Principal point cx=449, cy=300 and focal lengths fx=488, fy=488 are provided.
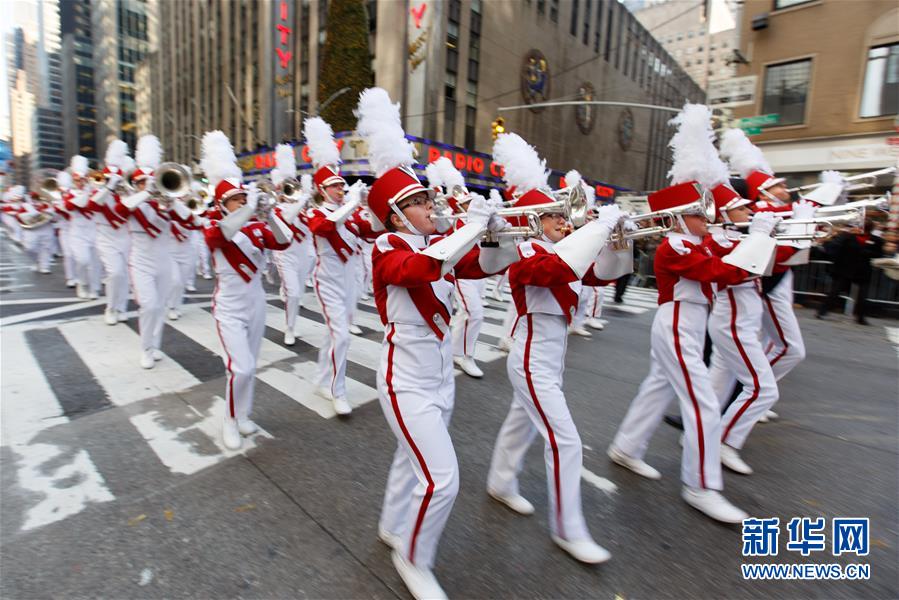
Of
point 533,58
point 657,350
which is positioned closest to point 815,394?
point 657,350

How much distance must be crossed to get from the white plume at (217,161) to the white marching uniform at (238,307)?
0.54m

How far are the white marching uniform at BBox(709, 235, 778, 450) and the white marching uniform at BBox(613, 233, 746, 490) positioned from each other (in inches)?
17.0

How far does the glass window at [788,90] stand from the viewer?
18891 millimetres

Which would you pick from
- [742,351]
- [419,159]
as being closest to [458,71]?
[419,159]

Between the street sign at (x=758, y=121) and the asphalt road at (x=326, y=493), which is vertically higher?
the street sign at (x=758, y=121)

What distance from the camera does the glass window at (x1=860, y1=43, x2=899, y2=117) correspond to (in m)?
17.1

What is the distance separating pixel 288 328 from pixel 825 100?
21.4 metres

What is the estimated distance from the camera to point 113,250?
8.03 metres

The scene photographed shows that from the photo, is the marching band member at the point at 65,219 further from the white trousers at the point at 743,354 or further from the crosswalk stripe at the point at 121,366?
the white trousers at the point at 743,354

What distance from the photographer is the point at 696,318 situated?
11.2 ft

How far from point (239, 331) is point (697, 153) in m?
3.87

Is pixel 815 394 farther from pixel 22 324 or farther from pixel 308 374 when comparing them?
pixel 22 324

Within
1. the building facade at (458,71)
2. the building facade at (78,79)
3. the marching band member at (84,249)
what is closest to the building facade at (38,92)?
the building facade at (78,79)

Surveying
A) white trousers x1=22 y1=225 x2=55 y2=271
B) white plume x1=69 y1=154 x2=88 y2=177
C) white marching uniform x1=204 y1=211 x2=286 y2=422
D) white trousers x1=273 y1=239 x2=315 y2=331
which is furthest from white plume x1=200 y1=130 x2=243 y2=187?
white trousers x1=22 y1=225 x2=55 y2=271
